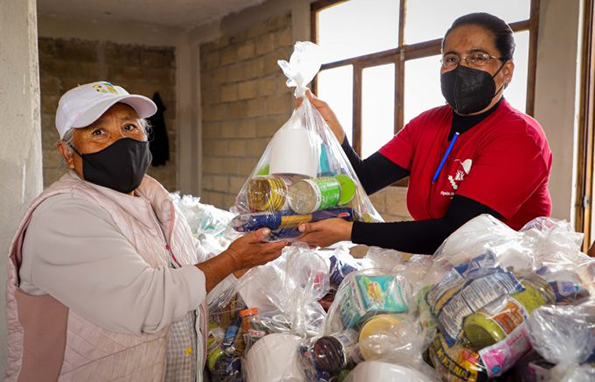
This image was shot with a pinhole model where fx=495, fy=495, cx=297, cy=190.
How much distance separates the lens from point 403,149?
1.76 metres

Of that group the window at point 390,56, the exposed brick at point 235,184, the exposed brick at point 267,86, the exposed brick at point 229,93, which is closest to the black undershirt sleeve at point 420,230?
the window at point 390,56

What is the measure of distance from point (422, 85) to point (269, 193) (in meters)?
2.74

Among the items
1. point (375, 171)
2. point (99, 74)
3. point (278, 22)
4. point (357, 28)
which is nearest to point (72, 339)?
point (375, 171)

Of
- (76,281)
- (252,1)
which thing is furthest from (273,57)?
(76,281)

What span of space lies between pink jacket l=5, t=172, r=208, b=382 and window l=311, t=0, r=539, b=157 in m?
2.57

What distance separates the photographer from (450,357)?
0.88 meters

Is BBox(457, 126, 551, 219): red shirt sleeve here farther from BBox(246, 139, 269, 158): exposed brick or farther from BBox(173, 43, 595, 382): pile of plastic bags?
BBox(246, 139, 269, 158): exposed brick

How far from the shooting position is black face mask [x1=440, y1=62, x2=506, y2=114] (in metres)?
1.49

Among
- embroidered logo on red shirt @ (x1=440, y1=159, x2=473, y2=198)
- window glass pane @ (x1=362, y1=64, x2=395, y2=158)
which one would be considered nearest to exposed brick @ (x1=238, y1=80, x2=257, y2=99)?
window glass pane @ (x1=362, y1=64, x2=395, y2=158)

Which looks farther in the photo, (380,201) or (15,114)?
(380,201)

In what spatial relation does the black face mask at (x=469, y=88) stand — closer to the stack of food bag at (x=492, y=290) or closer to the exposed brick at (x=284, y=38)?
the stack of food bag at (x=492, y=290)

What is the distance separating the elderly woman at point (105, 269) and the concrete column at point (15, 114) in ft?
1.91

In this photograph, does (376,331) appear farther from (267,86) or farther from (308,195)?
(267,86)

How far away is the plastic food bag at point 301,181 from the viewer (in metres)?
1.29
